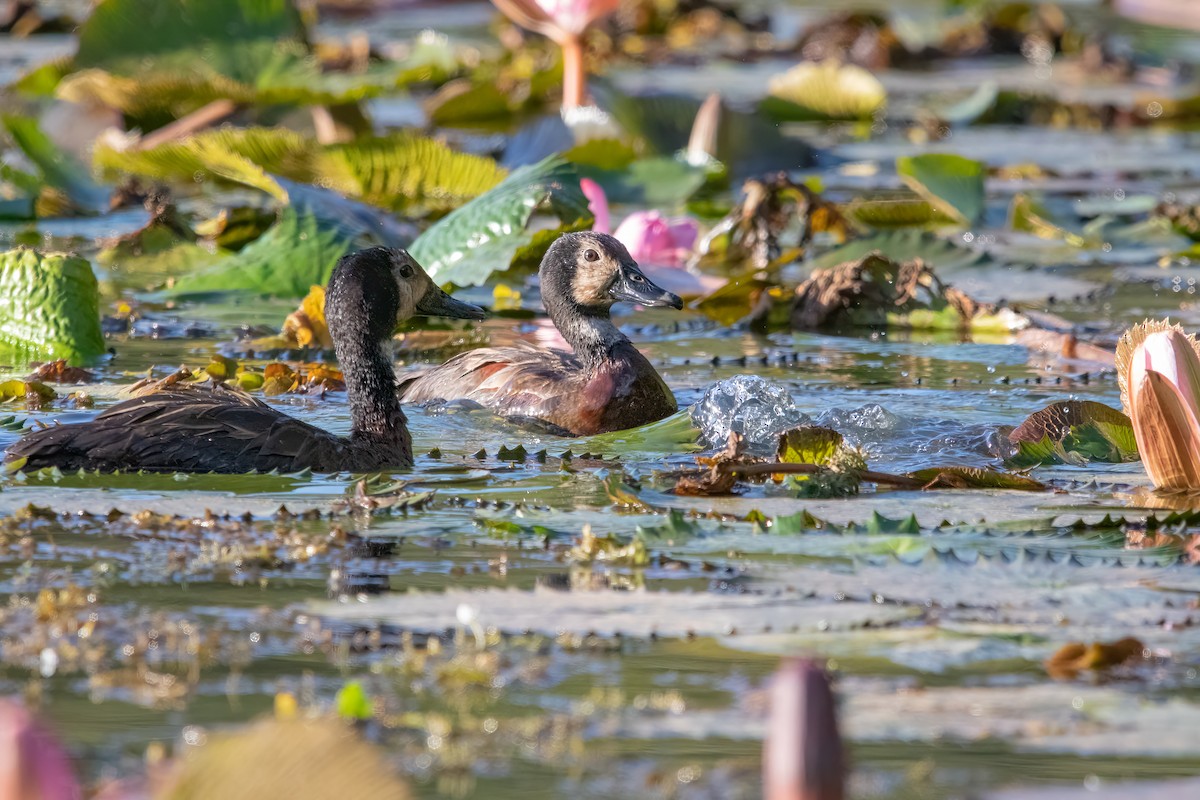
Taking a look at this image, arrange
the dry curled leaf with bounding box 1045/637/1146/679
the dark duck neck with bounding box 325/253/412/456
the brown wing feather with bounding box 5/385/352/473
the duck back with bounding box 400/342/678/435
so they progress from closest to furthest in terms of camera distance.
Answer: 1. the dry curled leaf with bounding box 1045/637/1146/679
2. the brown wing feather with bounding box 5/385/352/473
3. the dark duck neck with bounding box 325/253/412/456
4. the duck back with bounding box 400/342/678/435

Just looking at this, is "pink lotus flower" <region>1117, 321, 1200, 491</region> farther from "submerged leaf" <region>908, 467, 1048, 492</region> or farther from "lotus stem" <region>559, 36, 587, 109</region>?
"lotus stem" <region>559, 36, 587, 109</region>

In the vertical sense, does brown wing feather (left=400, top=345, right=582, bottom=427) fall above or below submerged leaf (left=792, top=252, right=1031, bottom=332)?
below

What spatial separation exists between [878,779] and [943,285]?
5408 millimetres

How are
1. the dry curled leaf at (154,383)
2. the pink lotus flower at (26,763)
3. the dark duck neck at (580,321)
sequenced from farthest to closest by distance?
the dark duck neck at (580,321) → the dry curled leaf at (154,383) → the pink lotus flower at (26,763)

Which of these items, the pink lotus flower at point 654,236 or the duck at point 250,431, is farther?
the pink lotus flower at point 654,236

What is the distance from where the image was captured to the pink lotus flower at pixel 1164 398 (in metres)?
4.73

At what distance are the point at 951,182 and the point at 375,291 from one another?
15.0 ft

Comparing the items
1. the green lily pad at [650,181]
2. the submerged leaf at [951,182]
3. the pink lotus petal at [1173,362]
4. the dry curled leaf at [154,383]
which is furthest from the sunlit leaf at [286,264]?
the pink lotus petal at [1173,362]

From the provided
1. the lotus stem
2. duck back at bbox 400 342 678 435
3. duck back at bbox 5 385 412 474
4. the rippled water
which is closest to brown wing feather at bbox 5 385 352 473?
duck back at bbox 5 385 412 474

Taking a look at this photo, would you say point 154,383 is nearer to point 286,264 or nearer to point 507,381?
point 507,381

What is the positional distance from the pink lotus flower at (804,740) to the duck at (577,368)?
163 inches

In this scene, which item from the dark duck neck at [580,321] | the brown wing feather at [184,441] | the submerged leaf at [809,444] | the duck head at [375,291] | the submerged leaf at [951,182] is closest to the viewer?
the brown wing feather at [184,441]

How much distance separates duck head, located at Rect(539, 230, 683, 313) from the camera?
6.95 meters

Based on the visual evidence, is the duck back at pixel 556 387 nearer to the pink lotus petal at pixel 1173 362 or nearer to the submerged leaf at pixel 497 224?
the submerged leaf at pixel 497 224
